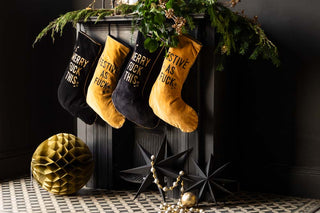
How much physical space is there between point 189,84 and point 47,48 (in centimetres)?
137

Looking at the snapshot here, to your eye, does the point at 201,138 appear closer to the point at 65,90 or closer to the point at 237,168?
the point at 237,168

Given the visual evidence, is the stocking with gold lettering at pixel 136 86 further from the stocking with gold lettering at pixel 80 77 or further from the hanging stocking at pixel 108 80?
the stocking with gold lettering at pixel 80 77

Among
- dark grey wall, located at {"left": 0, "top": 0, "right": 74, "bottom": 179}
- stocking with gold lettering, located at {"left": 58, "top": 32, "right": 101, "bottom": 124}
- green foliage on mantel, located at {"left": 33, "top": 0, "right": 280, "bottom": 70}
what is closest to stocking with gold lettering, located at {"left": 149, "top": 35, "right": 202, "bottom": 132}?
green foliage on mantel, located at {"left": 33, "top": 0, "right": 280, "bottom": 70}

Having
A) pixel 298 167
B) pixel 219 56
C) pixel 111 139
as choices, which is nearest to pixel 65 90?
pixel 111 139

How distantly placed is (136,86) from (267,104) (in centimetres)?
84

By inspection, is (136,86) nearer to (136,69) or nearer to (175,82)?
(136,69)

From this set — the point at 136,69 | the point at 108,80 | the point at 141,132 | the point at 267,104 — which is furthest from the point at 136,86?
the point at 267,104

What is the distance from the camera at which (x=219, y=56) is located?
2.78m

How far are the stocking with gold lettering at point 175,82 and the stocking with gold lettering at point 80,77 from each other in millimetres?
501

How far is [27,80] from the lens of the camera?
3.52 meters

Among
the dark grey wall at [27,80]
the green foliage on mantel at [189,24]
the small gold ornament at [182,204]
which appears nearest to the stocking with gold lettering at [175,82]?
the green foliage on mantel at [189,24]

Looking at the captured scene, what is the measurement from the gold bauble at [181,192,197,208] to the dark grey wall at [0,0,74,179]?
1.38 metres

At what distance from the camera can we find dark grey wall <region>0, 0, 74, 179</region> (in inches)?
133

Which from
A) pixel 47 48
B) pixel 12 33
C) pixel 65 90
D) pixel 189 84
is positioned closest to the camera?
pixel 189 84
